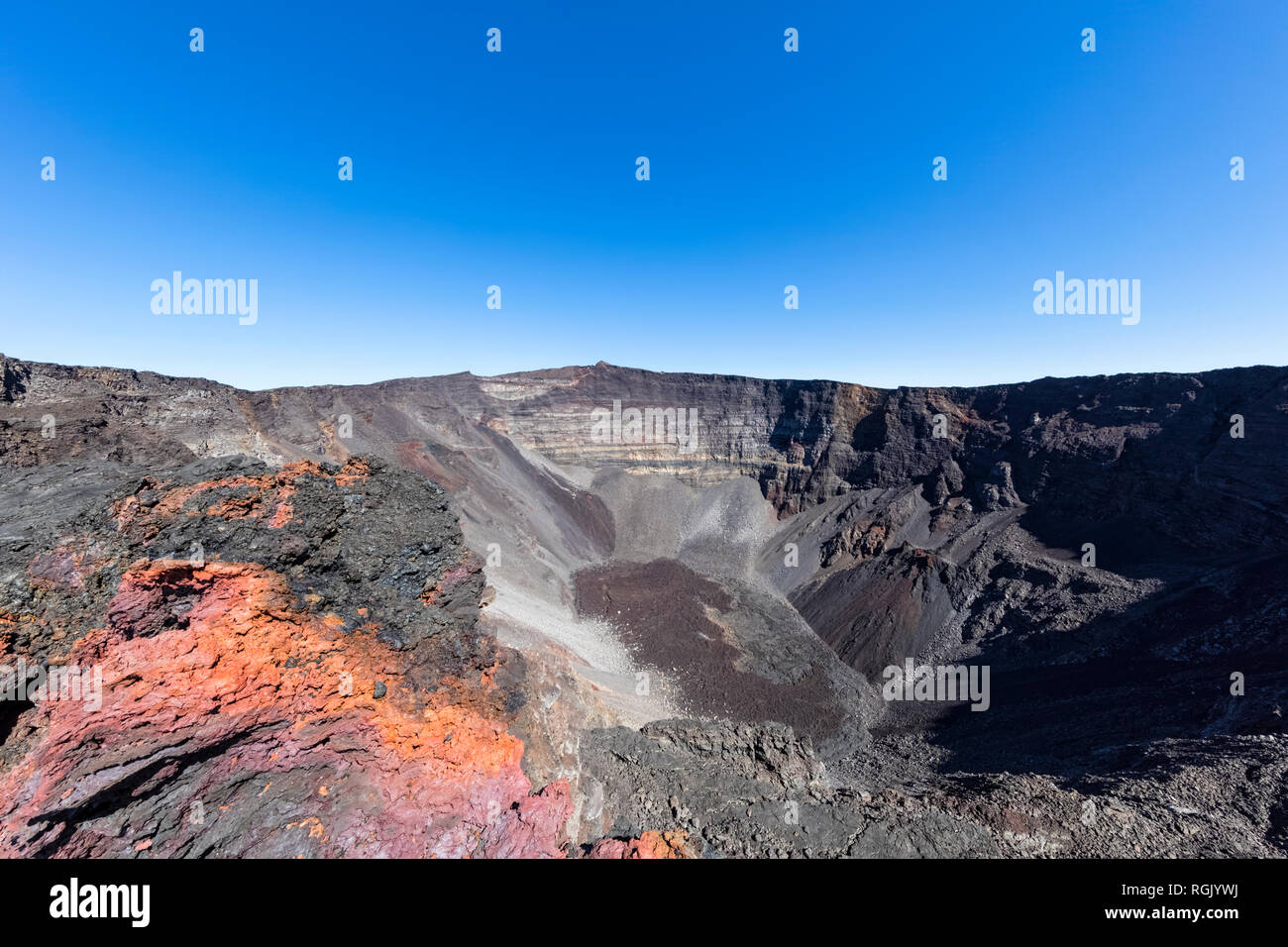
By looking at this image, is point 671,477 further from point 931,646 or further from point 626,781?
point 626,781

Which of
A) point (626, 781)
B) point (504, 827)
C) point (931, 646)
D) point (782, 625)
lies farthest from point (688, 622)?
point (504, 827)

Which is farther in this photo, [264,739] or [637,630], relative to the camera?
[637,630]

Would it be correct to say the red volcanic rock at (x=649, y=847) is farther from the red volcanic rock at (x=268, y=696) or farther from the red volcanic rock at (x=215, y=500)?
the red volcanic rock at (x=215, y=500)

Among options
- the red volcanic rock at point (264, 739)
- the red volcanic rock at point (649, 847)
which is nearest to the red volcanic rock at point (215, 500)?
the red volcanic rock at point (264, 739)

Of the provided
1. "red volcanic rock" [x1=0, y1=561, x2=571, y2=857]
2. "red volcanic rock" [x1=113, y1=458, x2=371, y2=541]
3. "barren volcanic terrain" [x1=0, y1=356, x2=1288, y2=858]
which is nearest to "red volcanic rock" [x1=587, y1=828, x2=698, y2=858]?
"barren volcanic terrain" [x1=0, y1=356, x2=1288, y2=858]

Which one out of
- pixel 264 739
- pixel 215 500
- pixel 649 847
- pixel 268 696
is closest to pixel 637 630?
pixel 649 847

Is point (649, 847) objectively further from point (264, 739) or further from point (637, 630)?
point (637, 630)

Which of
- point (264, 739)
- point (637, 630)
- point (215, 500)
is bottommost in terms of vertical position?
point (637, 630)

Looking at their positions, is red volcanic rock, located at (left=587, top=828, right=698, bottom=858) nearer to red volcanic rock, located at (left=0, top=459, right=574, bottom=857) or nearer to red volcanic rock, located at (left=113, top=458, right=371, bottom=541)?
red volcanic rock, located at (left=0, top=459, right=574, bottom=857)
